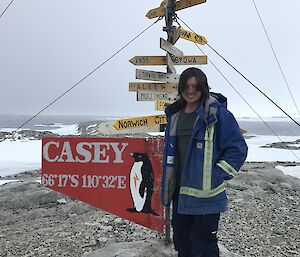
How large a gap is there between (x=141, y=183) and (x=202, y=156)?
4.62 ft

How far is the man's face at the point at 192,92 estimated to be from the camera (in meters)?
2.94

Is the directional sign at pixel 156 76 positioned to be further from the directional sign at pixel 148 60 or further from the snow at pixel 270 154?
the snow at pixel 270 154

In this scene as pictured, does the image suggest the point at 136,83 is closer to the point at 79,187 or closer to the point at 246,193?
the point at 79,187

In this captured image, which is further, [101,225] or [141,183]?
[101,225]

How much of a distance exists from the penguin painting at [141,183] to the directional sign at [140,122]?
0.99 metres

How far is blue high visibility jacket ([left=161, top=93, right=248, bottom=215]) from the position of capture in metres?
2.80

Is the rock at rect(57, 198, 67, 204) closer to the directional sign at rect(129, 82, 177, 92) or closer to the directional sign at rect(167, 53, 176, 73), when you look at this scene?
the directional sign at rect(129, 82, 177, 92)

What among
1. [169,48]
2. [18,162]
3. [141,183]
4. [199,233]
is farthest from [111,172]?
[18,162]

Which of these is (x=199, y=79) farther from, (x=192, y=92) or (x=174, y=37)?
(x=174, y=37)

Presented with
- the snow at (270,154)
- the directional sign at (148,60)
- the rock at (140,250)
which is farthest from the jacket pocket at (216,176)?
the snow at (270,154)

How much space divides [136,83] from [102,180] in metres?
1.65

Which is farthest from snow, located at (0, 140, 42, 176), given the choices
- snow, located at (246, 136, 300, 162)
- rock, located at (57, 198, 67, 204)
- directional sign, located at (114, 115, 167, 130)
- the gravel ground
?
snow, located at (246, 136, 300, 162)

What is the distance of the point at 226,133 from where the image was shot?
2.83 m

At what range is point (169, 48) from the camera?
195 inches
